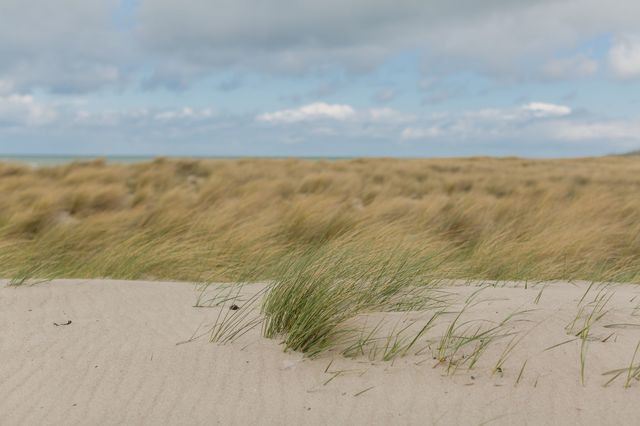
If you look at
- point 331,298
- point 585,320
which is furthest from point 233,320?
point 585,320

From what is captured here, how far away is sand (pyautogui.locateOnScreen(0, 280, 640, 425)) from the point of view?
2189 mm

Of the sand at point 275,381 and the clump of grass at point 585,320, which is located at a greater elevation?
the clump of grass at point 585,320

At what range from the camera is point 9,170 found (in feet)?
42.3

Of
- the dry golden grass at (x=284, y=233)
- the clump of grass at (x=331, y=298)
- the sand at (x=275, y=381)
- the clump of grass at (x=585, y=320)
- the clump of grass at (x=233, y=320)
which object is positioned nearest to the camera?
the sand at (x=275, y=381)

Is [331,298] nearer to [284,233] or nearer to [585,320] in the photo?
[585,320]

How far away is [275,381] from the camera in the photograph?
2.40 meters

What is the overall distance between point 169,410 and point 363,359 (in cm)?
83

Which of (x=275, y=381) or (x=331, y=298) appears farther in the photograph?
(x=331, y=298)

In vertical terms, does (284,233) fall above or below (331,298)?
below

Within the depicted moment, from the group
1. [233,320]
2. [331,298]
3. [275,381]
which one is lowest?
[275,381]

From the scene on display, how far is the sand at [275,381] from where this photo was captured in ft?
7.18

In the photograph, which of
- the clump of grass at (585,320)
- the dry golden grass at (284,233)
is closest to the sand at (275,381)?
the clump of grass at (585,320)

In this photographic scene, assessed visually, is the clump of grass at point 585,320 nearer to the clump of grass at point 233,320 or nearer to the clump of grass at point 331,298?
the clump of grass at point 331,298

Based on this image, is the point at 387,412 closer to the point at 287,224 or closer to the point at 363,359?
the point at 363,359
